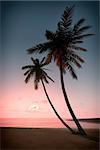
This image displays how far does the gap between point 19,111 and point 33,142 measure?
146 centimetres

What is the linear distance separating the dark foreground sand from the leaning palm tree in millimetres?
1104

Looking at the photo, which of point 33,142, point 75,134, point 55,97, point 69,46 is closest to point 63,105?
point 55,97

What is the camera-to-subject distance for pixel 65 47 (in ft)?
47.5

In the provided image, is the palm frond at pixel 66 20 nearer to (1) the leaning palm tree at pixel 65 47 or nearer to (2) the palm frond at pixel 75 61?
(1) the leaning palm tree at pixel 65 47

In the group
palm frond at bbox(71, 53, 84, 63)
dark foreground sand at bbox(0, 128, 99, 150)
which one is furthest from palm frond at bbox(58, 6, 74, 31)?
dark foreground sand at bbox(0, 128, 99, 150)

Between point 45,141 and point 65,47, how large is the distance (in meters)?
5.35

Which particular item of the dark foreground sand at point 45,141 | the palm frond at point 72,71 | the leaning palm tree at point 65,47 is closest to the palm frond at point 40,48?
the leaning palm tree at point 65,47

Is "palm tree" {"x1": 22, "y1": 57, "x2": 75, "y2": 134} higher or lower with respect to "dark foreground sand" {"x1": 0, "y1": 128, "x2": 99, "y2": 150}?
higher

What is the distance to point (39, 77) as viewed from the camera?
661 inches

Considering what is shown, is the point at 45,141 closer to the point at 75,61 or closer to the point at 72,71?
the point at 72,71

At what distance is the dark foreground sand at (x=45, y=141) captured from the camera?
9922 mm

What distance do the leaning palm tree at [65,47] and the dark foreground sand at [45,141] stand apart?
1104 mm

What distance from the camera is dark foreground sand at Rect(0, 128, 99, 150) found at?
992 centimetres

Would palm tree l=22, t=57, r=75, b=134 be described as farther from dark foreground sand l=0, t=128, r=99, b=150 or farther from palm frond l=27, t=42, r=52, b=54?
dark foreground sand l=0, t=128, r=99, b=150
